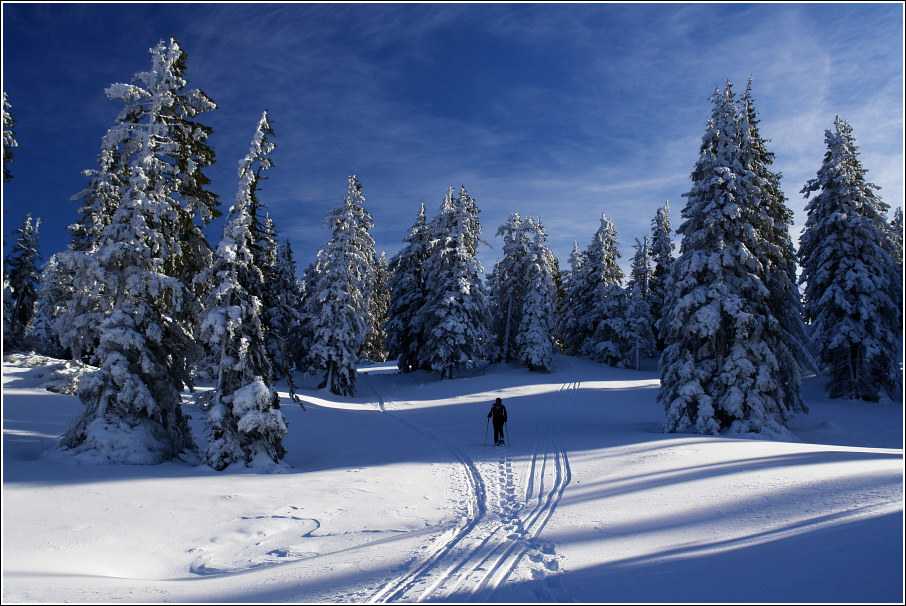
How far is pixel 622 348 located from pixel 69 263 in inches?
1714

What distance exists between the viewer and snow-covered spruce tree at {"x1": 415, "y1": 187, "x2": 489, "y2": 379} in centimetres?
3709

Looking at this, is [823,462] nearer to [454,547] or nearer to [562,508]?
[562,508]

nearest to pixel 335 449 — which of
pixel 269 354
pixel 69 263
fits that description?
pixel 269 354

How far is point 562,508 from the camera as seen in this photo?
9164 mm

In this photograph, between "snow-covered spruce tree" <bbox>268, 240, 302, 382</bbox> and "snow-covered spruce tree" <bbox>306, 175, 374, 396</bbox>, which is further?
"snow-covered spruce tree" <bbox>268, 240, 302, 382</bbox>

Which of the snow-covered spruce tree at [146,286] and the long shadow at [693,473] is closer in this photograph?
the long shadow at [693,473]

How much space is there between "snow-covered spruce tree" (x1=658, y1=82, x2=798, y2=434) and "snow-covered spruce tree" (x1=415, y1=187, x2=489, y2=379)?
18.4 meters

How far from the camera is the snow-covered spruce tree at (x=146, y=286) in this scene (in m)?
12.4

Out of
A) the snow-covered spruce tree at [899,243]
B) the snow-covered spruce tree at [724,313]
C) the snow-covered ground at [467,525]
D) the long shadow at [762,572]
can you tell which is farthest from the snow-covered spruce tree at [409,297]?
the long shadow at [762,572]

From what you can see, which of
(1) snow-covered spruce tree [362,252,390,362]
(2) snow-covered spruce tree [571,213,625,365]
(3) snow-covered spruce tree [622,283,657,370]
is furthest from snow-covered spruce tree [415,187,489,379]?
(1) snow-covered spruce tree [362,252,390,362]

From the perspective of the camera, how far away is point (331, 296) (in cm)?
3288

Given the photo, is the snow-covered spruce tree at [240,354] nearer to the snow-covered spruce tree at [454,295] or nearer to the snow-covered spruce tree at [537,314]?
the snow-covered spruce tree at [454,295]

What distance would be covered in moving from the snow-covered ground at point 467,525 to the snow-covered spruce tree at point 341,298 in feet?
54.8

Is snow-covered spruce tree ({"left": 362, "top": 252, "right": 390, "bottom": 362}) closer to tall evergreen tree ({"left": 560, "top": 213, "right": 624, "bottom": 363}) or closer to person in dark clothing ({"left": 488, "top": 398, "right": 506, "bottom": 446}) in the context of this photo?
tall evergreen tree ({"left": 560, "top": 213, "right": 624, "bottom": 363})
